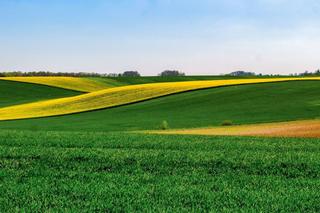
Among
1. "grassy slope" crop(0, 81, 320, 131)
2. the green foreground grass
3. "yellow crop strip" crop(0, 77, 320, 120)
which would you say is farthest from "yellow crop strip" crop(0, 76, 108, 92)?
the green foreground grass

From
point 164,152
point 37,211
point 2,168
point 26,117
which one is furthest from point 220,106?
point 37,211

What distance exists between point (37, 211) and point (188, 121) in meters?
31.6

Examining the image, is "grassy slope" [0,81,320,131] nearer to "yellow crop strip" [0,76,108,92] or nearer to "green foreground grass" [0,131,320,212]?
"green foreground grass" [0,131,320,212]

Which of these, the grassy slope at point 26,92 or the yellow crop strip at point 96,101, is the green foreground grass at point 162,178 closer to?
the yellow crop strip at point 96,101

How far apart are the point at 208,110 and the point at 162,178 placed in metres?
35.8

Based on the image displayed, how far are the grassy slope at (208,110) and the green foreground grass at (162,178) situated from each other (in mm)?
21010

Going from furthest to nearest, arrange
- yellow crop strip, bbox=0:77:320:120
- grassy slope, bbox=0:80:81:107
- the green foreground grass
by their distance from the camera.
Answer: grassy slope, bbox=0:80:81:107
yellow crop strip, bbox=0:77:320:120
the green foreground grass

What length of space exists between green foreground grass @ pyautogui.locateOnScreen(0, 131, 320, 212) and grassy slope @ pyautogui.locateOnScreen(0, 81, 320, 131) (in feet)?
68.9

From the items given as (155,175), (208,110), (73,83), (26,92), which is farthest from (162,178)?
(73,83)

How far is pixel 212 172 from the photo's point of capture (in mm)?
11711

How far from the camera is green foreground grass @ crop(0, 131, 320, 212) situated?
8.55 m

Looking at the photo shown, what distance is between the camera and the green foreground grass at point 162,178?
8.55 metres

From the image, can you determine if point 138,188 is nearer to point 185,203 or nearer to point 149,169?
point 185,203

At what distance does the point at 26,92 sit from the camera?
89688 millimetres
